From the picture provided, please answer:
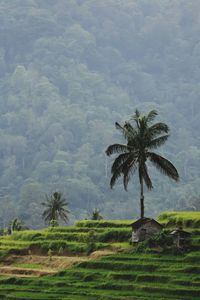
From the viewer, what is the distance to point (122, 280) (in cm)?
5781

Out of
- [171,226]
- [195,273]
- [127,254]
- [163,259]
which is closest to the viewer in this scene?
[195,273]

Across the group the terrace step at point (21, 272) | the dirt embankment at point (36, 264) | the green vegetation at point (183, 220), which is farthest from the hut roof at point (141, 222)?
the terrace step at point (21, 272)

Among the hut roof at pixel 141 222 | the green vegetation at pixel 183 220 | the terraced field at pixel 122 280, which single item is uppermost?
the green vegetation at pixel 183 220

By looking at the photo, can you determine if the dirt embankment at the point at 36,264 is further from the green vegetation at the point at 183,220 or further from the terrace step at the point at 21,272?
the green vegetation at the point at 183,220

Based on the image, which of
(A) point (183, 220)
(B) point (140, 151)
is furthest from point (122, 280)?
(B) point (140, 151)

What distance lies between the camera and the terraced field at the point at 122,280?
5288 centimetres

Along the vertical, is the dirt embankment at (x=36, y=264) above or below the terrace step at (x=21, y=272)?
above

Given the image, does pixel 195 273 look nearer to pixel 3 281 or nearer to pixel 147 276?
pixel 147 276

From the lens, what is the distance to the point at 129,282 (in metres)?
56.8

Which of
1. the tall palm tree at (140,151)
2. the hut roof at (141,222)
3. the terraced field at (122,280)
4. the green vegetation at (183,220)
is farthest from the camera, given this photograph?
the tall palm tree at (140,151)

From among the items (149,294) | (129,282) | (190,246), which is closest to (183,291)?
(149,294)

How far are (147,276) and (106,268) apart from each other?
21.7 feet

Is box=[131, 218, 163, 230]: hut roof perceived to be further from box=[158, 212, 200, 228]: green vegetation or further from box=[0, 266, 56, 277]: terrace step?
box=[0, 266, 56, 277]: terrace step

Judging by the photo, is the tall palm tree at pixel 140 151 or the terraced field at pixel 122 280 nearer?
the terraced field at pixel 122 280
